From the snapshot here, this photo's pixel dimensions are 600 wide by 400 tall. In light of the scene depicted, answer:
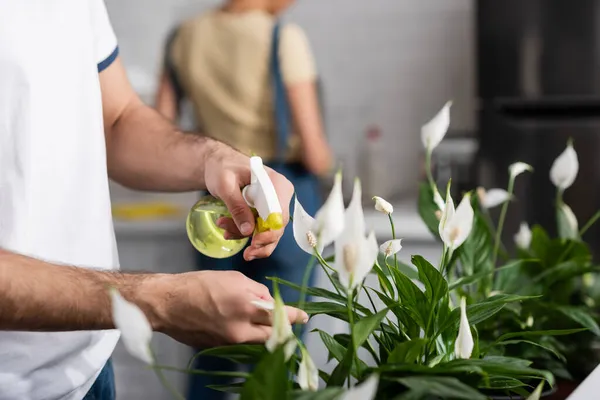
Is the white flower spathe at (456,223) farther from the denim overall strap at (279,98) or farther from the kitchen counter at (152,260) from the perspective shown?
the kitchen counter at (152,260)

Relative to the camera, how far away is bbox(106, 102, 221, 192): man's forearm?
1097mm

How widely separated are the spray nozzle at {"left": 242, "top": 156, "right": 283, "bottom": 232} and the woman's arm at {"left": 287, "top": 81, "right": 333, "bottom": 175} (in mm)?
1595

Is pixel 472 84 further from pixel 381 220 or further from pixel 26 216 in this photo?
pixel 26 216

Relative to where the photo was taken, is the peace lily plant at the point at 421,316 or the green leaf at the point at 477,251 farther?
the green leaf at the point at 477,251

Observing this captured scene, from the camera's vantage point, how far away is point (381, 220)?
8.44 ft

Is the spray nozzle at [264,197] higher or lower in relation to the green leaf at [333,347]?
higher

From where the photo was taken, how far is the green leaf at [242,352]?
72cm

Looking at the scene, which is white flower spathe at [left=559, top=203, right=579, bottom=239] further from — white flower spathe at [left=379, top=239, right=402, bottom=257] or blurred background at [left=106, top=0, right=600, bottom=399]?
blurred background at [left=106, top=0, right=600, bottom=399]

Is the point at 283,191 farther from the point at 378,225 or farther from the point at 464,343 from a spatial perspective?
the point at 378,225

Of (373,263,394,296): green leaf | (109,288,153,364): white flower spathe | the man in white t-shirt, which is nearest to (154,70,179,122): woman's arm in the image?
the man in white t-shirt

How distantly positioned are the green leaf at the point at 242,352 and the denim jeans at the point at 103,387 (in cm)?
42

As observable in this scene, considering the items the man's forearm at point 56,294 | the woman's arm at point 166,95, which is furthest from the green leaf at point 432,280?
the woman's arm at point 166,95

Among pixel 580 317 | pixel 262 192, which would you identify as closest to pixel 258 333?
pixel 262 192

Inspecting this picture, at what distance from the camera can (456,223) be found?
753 millimetres
